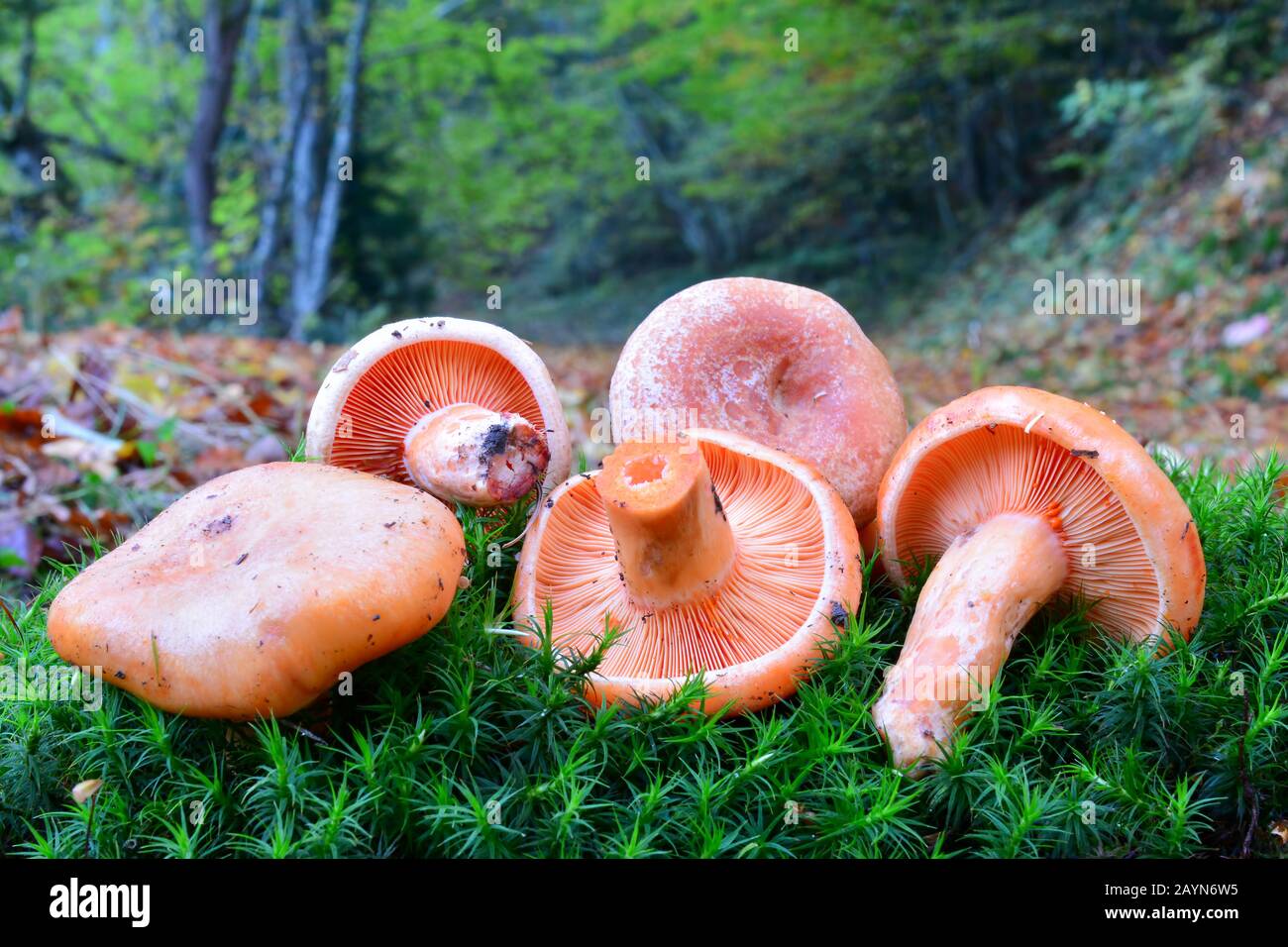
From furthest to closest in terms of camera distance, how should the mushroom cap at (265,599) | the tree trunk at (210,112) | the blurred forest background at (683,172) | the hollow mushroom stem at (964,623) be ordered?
the tree trunk at (210,112)
the blurred forest background at (683,172)
the hollow mushroom stem at (964,623)
the mushroom cap at (265,599)

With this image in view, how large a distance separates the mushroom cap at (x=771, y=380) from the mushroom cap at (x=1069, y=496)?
0.65 feet

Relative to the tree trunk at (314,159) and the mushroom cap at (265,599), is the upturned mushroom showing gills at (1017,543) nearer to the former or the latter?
the mushroom cap at (265,599)

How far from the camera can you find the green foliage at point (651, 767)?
71.7 inches

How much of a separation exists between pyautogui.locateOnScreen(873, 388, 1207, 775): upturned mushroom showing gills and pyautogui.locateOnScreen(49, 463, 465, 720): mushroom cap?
1.00 m

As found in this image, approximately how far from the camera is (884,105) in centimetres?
1141

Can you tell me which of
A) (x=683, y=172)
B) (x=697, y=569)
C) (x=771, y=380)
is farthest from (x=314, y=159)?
(x=697, y=569)

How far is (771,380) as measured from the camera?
8.91 ft

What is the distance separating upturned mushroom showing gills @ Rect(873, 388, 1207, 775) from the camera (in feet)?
6.66

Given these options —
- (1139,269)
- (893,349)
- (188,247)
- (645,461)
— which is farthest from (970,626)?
(188,247)

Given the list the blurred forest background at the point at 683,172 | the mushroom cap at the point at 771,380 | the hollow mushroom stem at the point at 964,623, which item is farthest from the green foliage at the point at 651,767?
the blurred forest background at the point at 683,172

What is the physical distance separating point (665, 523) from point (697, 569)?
19 cm

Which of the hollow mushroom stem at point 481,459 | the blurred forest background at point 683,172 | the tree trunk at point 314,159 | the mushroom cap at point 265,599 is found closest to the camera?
the mushroom cap at point 265,599

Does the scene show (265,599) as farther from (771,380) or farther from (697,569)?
(771,380)

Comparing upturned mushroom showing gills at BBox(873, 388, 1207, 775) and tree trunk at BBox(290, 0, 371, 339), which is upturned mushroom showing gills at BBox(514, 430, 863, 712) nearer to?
upturned mushroom showing gills at BBox(873, 388, 1207, 775)
